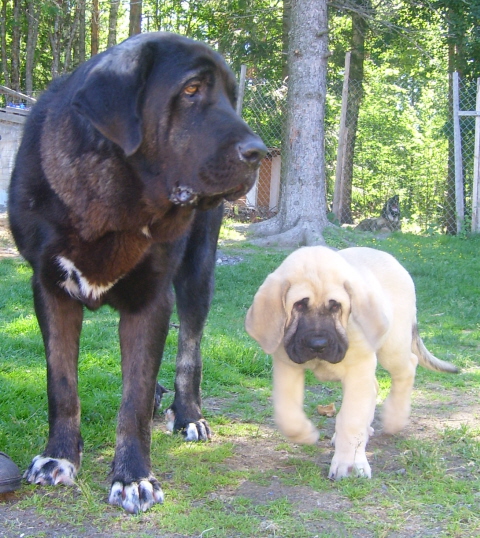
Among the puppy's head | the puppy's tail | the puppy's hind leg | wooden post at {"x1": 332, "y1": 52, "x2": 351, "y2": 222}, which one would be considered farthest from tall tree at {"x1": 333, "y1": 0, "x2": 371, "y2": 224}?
the puppy's head

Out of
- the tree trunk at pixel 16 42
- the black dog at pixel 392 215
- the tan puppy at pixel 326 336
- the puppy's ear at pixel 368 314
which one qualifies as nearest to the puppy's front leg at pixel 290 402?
the tan puppy at pixel 326 336

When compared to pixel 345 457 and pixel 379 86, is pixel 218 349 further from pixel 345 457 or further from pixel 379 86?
pixel 379 86

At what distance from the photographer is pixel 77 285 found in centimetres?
305

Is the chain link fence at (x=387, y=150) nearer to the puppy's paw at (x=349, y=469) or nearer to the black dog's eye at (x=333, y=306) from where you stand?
the black dog's eye at (x=333, y=306)

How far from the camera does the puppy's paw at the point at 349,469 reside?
3059mm

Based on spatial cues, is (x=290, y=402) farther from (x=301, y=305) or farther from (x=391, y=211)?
(x=391, y=211)

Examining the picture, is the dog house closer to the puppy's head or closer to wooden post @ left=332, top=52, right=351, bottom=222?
wooden post @ left=332, top=52, right=351, bottom=222

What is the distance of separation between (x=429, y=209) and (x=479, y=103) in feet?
15.0

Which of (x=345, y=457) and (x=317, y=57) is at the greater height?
(x=317, y=57)

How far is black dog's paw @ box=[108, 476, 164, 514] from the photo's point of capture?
274 cm

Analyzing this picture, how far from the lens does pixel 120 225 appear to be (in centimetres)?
294

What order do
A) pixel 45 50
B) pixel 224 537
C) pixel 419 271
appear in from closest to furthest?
1. pixel 224 537
2. pixel 419 271
3. pixel 45 50

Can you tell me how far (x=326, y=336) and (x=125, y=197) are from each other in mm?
1035

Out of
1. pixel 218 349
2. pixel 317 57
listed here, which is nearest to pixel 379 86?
pixel 317 57
